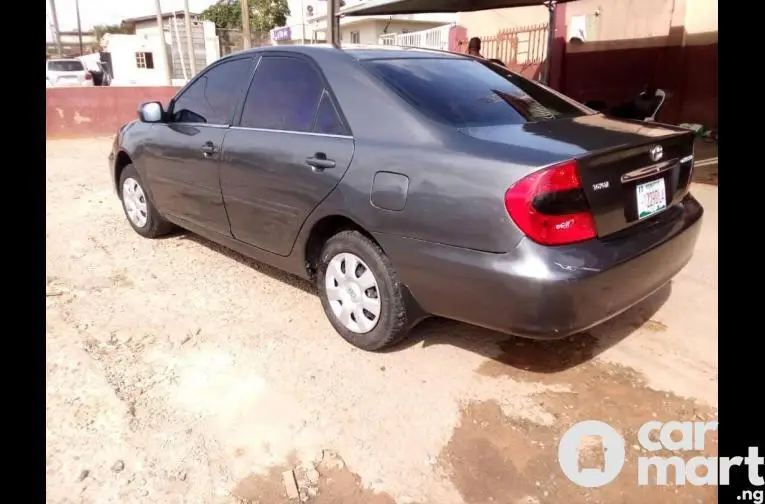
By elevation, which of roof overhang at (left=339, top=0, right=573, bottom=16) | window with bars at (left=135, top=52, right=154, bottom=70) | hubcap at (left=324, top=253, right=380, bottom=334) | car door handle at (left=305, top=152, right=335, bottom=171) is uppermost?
window with bars at (left=135, top=52, right=154, bottom=70)

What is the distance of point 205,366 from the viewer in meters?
3.02

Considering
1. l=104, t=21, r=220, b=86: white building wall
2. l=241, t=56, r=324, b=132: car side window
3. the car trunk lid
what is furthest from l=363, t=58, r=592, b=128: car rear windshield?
l=104, t=21, r=220, b=86: white building wall

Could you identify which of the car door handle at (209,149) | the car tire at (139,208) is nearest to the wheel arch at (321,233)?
the car door handle at (209,149)

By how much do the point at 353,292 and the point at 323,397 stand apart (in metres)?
0.59

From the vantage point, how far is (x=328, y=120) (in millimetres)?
3062

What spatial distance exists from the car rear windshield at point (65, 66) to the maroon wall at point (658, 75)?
2045 cm

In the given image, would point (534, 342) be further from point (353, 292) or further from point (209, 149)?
point (209, 149)

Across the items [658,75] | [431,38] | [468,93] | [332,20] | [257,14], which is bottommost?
[468,93]

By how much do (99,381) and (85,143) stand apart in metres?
10.2

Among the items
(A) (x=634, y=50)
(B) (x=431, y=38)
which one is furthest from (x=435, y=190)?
(B) (x=431, y=38)

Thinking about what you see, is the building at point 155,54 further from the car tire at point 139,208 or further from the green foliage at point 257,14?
the car tire at point 139,208

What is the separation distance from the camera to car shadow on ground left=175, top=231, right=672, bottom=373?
3.04m

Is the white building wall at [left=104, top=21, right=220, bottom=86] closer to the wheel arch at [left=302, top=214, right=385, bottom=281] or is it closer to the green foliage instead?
the green foliage

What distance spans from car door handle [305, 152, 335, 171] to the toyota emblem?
152 centimetres
